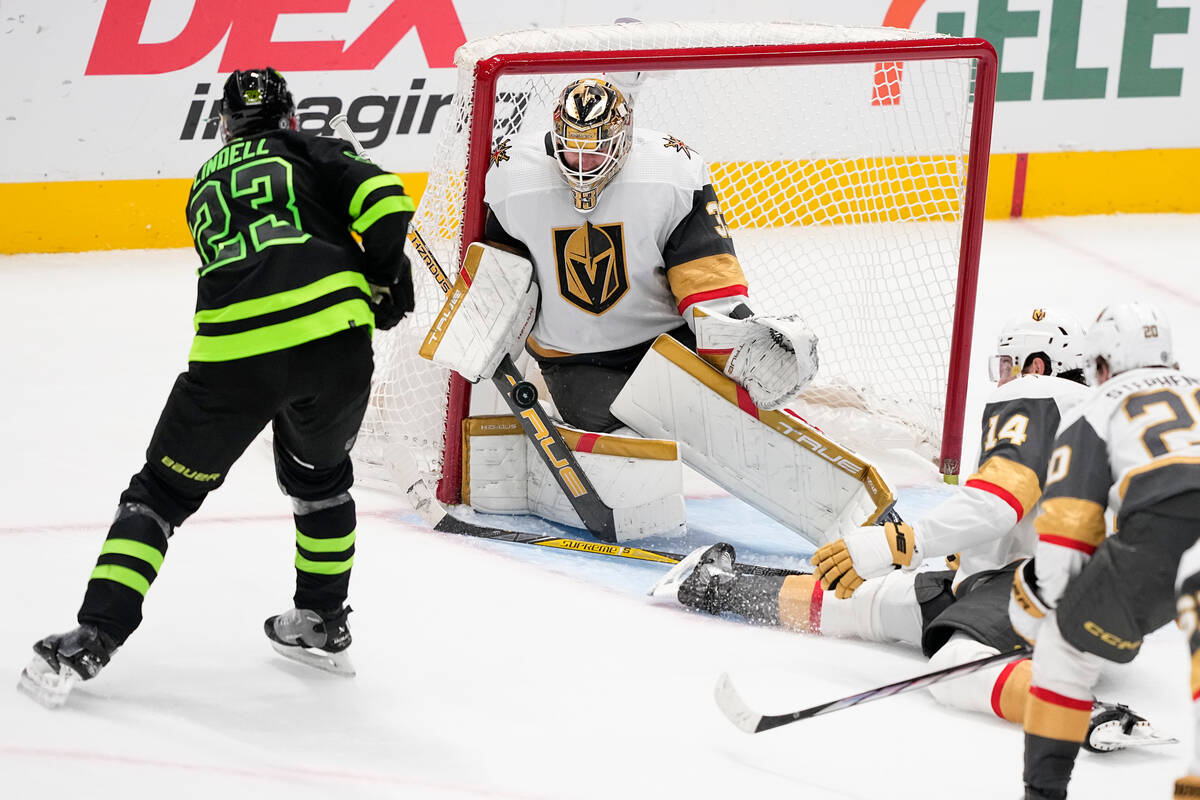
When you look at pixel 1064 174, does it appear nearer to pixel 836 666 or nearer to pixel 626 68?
pixel 626 68

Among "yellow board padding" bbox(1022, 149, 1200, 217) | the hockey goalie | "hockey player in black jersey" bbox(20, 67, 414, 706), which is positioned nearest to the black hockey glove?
"hockey player in black jersey" bbox(20, 67, 414, 706)

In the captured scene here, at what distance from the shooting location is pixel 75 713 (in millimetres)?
2340

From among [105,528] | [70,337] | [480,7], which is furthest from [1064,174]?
[105,528]

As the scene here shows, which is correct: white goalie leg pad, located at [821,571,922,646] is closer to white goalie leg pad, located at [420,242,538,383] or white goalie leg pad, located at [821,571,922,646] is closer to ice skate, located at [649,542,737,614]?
ice skate, located at [649,542,737,614]

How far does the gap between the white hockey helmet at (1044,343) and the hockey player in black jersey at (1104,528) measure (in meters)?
0.69

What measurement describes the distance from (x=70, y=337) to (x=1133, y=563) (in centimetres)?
382

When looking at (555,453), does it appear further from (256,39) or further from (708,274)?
(256,39)

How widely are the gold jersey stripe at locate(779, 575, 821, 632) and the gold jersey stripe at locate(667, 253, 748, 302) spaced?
0.77m

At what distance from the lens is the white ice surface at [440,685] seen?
228 centimetres

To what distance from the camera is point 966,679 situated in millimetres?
2549

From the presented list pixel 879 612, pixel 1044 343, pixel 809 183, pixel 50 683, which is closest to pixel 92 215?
pixel 809 183

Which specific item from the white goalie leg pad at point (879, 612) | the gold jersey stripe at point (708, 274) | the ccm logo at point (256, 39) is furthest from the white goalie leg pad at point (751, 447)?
the ccm logo at point (256, 39)

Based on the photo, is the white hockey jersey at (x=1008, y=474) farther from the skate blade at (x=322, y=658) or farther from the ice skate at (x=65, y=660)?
the ice skate at (x=65, y=660)

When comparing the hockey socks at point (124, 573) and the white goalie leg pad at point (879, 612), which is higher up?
the hockey socks at point (124, 573)
